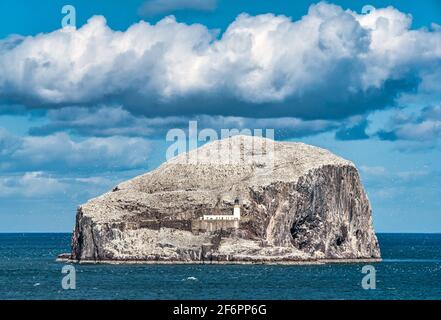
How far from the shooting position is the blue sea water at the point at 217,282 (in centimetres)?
13088

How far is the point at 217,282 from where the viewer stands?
5807 inches

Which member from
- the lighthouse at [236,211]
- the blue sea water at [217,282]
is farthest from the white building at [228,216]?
the blue sea water at [217,282]

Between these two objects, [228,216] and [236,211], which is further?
[236,211]

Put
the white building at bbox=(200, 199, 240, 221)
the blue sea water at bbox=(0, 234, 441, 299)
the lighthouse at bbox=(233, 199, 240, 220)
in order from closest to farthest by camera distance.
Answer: the blue sea water at bbox=(0, 234, 441, 299)
the white building at bbox=(200, 199, 240, 221)
the lighthouse at bbox=(233, 199, 240, 220)

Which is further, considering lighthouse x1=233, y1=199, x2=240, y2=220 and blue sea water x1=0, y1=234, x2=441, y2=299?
lighthouse x1=233, y1=199, x2=240, y2=220

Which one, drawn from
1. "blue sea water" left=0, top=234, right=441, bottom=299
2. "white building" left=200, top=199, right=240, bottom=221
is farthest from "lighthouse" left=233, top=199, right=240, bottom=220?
"blue sea water" left=0, top=234, right=441, bottom=299

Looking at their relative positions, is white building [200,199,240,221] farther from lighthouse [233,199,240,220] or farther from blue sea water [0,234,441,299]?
blue sea water [0,234,441,299]

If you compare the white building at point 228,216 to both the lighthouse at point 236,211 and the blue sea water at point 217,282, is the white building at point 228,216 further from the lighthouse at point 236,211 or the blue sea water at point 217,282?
the blue sea water at point 217,282

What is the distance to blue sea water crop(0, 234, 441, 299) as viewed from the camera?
130875 mm

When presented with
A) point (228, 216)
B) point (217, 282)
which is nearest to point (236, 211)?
point (228, 216)

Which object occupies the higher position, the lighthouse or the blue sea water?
the lighthouse

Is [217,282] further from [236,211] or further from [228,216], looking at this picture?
[236,211]

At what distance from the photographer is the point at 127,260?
192750 mm
